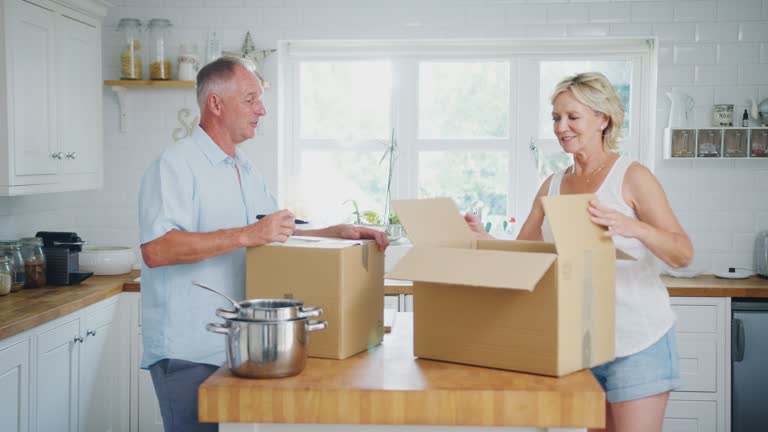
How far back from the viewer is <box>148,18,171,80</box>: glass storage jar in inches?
184

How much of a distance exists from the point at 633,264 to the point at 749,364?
2101 millimetres

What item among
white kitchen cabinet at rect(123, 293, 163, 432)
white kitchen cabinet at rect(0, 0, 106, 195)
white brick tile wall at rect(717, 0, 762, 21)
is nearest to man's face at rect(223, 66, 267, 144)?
white kitchen cabinet at rect(0, 0, 106, 195)

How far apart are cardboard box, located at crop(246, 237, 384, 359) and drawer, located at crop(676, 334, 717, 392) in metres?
2.43

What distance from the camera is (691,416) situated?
4.21m

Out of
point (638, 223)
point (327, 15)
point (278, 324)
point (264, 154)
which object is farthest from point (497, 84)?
point (278, 324)

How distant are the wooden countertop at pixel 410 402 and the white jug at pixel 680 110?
300cm

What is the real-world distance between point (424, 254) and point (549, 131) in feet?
9.83

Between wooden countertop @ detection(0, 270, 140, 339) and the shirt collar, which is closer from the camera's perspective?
the shirt collar

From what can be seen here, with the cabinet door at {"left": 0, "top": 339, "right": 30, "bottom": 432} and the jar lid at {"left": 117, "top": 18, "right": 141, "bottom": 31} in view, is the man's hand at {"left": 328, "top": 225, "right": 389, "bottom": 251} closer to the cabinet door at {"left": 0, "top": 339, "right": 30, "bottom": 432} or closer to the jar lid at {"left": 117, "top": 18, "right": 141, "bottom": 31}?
the cabinet door at {"left": 0, "top": 339, "right": 30, "bottom": 432}

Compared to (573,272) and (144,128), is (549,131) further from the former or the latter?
(573,272)

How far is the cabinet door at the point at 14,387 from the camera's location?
10.3 ft

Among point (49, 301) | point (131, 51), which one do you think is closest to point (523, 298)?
point (49, 301)

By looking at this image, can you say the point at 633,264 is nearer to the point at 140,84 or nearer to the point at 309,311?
the point at 309,311

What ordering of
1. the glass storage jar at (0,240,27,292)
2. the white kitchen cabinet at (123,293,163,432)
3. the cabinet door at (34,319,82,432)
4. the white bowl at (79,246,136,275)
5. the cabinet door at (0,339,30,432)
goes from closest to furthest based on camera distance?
1. the cabinet door at (0,339,30,432)
2. the cabinet door at (34,319,82,432)
3. the glass storage jar at (0,240,27,292)
4. the white kitchen cabinet at (123,293,163,432)
5. the white bowl at (79,246,136,275)
